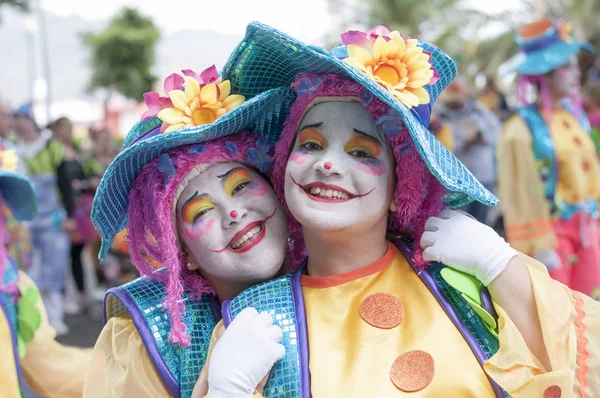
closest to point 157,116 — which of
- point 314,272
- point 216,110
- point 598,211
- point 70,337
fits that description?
point 216,110

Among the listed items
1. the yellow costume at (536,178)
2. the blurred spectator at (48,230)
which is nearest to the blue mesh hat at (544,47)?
the yellow costume at (536,178)

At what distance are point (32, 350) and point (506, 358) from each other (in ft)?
5.87

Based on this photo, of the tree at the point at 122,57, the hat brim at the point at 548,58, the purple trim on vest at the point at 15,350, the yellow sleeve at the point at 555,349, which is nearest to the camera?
the yellow sleeve at the point at 555,349

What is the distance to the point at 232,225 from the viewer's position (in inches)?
81.7

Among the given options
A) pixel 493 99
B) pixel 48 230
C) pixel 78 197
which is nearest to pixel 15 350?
pixel 48 230

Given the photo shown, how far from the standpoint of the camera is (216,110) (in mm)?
2107

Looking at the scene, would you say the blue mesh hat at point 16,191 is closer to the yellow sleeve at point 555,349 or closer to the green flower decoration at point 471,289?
the green flower decoration at point 471,289

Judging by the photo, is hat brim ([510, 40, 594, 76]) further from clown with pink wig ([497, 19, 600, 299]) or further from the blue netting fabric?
the blue netting fabric

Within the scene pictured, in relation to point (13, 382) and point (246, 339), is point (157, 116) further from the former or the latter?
point (13, 382)

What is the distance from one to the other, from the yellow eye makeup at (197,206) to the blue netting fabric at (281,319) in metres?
0.27

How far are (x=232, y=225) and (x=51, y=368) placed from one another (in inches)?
43.1

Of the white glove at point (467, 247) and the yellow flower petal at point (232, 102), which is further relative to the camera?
the yellow flower petal at point (232, 102)

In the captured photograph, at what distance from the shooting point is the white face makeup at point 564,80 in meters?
4.35

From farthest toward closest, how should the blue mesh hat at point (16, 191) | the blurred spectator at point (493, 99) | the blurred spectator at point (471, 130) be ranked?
the blurred spectator at point (493, 99)
the blurred spectator at point (471, 130)
the blue mesh hat at point (16, 191)
